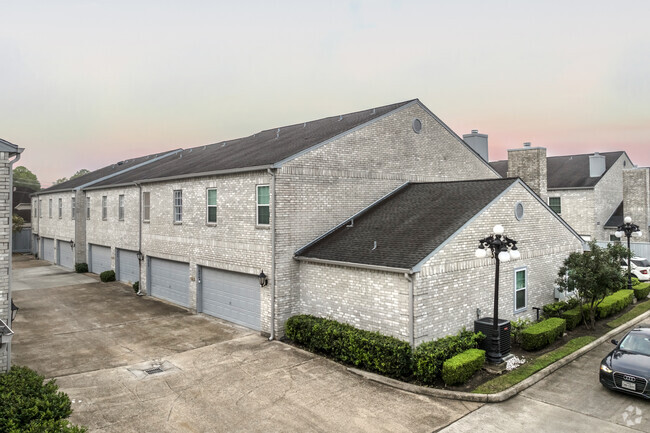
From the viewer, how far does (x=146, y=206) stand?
25531 mm

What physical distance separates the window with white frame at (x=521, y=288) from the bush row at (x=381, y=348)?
3.62m

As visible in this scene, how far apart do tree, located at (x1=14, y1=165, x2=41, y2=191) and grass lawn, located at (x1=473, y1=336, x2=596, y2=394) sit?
104567 millimetres

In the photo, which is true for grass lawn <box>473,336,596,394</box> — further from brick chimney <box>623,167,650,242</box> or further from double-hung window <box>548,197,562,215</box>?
double-hung window <box>548,197,562,215</box>

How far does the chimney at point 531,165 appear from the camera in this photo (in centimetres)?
2370

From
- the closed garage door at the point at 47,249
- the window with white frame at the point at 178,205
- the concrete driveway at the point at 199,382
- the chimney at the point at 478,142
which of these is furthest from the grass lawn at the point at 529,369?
the closed garage door at the point at 47,249

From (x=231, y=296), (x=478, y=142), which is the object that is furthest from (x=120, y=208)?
(x=478, y=142)

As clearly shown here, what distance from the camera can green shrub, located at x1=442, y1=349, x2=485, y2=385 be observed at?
11.6 metres

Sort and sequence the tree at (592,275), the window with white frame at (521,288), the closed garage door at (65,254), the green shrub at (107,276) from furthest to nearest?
the closed garage door at (65,254)
the green shrub at (107,276)
the window with white frame at (521,288)
the tree at (592,275)

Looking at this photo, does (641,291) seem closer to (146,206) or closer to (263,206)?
(263,206)

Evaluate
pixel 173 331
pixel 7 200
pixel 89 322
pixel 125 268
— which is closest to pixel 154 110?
pixel 125 268

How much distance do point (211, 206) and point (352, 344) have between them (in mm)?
9938

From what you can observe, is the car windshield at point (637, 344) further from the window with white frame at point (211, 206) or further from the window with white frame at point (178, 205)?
the window with white frame at point (178, 205)

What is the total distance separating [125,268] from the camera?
28.7 meters

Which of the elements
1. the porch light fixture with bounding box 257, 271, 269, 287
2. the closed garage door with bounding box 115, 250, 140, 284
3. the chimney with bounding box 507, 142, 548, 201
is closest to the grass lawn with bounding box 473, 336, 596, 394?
the porch light fixture with bounding box 257, 271, 269, 287
